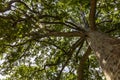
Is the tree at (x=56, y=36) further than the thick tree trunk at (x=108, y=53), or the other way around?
the tree at (x=56, y=36)

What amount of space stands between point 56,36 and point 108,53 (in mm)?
3966

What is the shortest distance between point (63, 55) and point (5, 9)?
4318 millimetres

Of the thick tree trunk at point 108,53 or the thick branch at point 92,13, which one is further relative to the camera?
the thick branch at point 92,13

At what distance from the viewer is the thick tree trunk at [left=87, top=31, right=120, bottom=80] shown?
4.97m

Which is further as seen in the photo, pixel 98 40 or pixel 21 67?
pixel 21 67

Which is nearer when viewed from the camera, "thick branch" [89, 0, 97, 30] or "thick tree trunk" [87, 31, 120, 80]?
"thick tree trunk" [87, 31, 120, 80]

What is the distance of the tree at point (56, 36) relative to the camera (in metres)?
7.06

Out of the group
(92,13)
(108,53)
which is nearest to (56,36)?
(92,13)

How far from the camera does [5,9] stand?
8.95 meters

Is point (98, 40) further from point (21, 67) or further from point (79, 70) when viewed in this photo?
point (21, 67)

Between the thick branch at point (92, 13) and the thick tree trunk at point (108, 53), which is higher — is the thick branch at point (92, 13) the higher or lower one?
the higher one

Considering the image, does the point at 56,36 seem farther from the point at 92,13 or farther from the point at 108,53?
the point at 108,53

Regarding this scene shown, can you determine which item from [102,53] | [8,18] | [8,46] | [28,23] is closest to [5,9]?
[8,18]

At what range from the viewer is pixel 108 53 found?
5.94 meters
